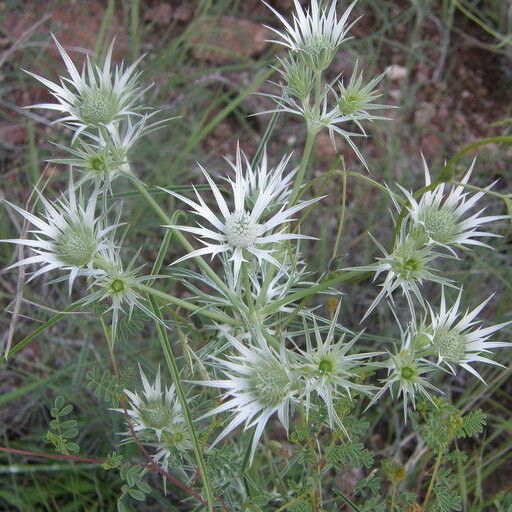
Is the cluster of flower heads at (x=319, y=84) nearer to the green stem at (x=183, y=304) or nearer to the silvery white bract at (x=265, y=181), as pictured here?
the silvery white bract at (x=265, y=181)

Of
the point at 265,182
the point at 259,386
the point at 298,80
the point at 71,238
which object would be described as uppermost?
the point at 298,80

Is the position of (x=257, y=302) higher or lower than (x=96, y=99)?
lower

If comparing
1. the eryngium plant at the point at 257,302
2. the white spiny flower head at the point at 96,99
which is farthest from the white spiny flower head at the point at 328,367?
the white spiny flower head at the point at 96,99

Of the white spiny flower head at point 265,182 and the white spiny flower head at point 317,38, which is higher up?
the white spiny flower head at point 317,38

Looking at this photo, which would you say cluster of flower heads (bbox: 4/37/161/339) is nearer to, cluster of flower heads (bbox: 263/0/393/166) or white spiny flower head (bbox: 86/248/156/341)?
white spiny flower head (bbox: 86/248/156/341)

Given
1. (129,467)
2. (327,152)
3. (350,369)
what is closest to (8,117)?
(327,152)

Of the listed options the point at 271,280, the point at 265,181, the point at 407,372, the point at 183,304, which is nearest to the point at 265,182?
the point at 265,181

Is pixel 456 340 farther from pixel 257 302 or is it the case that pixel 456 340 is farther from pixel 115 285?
pixel 115 285

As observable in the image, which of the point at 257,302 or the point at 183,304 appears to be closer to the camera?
the point at 183,304
